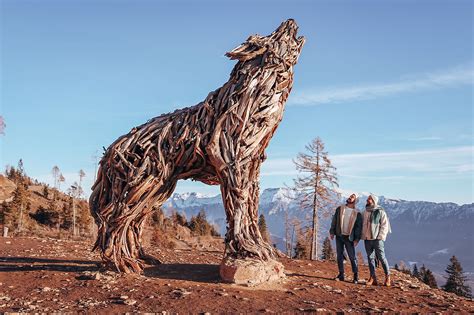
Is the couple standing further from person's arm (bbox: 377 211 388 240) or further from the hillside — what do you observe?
the hillside

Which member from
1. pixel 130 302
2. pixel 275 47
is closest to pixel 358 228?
pixel 275 47

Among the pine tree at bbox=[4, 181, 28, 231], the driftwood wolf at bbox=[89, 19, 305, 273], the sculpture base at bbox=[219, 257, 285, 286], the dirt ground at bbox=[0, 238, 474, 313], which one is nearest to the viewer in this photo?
the dirt ground at bbox=[0, 238, 474, 313]

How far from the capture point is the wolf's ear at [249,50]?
1048 cm

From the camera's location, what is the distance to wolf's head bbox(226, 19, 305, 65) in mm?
10500

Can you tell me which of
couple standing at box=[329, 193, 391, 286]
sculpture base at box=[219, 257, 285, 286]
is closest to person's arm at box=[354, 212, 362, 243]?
couple standing at box=[329, 193, 391, 286]

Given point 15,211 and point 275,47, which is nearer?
point 275,47

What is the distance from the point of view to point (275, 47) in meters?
10.6

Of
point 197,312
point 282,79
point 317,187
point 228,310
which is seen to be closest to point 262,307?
point 228,310

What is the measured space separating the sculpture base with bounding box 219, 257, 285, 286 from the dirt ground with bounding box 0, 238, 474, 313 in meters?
0.19

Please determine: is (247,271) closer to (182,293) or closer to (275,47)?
(182,293)

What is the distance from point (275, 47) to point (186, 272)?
624 cm

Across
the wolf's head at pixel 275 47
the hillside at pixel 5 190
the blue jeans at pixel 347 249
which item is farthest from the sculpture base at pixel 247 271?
the hillside at pixel 5 190

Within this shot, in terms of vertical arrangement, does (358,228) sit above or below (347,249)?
above

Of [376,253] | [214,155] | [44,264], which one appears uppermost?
[214,155]
